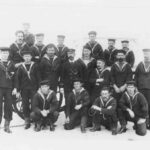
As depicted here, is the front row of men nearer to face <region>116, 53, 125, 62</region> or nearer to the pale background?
face <region>116, 53, 125, 62</region>

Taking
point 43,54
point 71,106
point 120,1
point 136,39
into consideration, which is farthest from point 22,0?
point 71,106

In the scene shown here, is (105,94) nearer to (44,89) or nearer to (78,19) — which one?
(44,89)

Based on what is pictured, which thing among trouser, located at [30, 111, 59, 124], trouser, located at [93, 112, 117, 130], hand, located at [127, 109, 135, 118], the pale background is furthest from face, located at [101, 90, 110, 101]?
the pale background

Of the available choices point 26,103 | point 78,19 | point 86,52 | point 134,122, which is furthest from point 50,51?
point 78,19

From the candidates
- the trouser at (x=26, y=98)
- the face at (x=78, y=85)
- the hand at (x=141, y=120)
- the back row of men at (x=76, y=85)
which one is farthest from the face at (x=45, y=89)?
the hand at (x=141, y=120)

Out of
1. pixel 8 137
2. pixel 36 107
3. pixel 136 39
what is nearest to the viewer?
pixel 8 137

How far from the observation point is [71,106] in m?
7.26

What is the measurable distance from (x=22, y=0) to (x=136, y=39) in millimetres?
5266

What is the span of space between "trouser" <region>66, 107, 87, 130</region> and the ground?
0.50 ft

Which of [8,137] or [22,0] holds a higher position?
[22,0]

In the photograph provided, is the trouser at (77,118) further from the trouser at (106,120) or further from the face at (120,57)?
the face at (120,57)

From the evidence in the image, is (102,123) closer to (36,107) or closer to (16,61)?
(36,107)

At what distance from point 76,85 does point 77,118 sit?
0.79 metres

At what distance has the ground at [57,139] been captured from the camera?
19.2ft
